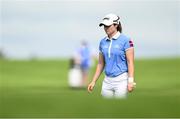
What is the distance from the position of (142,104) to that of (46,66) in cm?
2846

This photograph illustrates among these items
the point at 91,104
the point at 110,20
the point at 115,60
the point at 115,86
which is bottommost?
the point at 91,104

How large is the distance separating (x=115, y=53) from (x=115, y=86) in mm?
186

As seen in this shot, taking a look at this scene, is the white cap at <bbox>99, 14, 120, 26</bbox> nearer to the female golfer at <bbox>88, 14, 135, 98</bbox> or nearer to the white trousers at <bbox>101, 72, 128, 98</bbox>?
the female golfer at <bbox>88, 14, 135, 98</bbox>

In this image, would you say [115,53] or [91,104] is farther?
[91,104]

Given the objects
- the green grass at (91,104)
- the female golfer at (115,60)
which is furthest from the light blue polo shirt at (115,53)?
the green grass at (91,104)

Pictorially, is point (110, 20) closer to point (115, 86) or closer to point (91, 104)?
point (115, 86)

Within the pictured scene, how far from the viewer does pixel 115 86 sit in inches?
122

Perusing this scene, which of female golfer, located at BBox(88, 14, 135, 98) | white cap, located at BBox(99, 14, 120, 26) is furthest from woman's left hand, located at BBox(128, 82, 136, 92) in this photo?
white cap, located at BBox(99, 14, 120, 26)

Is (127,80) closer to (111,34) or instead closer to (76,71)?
(111,34)

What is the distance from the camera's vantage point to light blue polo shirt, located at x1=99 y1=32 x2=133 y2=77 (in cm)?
302

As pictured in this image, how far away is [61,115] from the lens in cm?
1814

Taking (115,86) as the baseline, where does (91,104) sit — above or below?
below

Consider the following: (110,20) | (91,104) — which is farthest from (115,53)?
(91,104)

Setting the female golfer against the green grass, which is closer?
the female golfer
